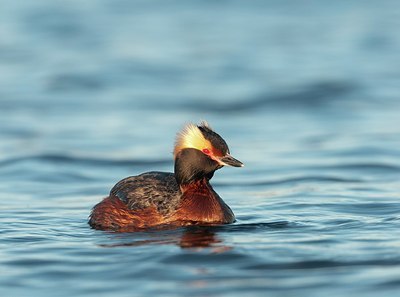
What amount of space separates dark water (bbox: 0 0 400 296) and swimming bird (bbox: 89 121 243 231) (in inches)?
10.3

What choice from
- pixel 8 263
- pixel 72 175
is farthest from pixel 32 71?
pixel 8 263

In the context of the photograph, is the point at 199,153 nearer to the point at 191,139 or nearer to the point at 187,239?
the point at 191,139

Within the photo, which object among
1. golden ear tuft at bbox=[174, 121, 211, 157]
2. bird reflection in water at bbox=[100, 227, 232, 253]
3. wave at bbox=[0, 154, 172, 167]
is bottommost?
bird reflection in water at bbox=[100, 227, 232, 253]

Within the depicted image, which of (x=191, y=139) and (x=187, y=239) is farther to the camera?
(x=191, y=139)

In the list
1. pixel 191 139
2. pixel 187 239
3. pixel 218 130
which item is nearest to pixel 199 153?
pixel 191 139

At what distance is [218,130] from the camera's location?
23.6m

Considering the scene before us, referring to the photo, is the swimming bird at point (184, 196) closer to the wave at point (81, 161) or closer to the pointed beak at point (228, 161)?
the pointed beak at point (228, 161)

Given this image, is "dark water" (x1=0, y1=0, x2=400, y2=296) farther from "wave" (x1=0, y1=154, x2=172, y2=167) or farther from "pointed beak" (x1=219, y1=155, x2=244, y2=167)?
"pointed beak" (x1=219, y1=155, x2=244, y2=167)

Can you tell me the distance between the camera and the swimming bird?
13.6m

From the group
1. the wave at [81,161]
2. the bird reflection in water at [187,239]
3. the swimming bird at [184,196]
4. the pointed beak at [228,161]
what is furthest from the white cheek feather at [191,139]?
the wave at [81,161]

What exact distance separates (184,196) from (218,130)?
975cm

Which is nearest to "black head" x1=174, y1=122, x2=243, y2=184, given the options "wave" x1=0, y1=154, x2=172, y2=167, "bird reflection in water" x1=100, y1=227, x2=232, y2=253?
"bird reflection in water" x1=100, y1=227, x2=232, y2=253

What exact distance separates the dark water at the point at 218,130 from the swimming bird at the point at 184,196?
26 centimetres

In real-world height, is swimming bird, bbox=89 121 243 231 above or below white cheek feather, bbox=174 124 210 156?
below
